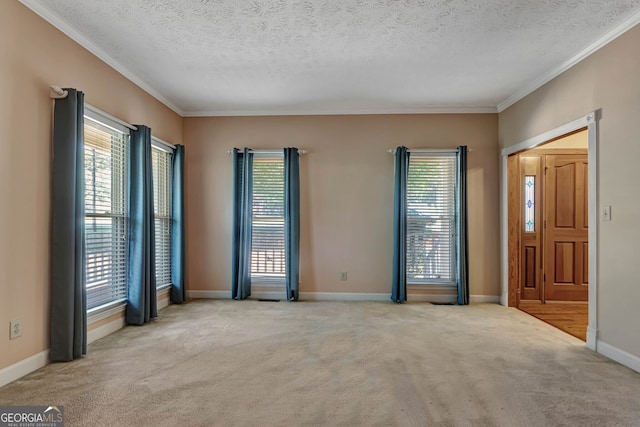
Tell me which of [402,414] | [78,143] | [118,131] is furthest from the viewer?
[118,131]

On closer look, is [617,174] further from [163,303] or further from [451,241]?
[163,303]

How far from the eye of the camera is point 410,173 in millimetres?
4922

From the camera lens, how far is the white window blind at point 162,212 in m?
4.48

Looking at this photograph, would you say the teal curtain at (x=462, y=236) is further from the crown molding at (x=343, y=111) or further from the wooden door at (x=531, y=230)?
the wooden door at (x=531, y=230)

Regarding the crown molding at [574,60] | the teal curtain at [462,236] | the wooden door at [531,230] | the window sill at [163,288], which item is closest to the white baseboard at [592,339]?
the teal curtain at [462,236]

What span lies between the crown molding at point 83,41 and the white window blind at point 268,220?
1.67m

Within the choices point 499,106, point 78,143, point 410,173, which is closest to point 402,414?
point 78,143

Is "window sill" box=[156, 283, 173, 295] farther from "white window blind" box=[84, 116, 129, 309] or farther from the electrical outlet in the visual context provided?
the electrical outlet

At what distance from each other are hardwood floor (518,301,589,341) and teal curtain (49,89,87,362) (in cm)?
465

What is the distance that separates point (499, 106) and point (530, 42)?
1803 mm

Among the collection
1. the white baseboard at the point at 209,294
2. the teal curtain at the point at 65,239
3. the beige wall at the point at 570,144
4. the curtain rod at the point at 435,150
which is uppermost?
the beige wall at the point at 570,144

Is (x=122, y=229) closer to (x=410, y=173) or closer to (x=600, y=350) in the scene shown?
(x=410, y=173)

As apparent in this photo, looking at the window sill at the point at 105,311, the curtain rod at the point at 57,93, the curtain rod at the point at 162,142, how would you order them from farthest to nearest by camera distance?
the curtain rod at the point at 162,142, the window sill at the point at 105,311, the curtain rod at the point at 57,93

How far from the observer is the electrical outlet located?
2.40 meters
